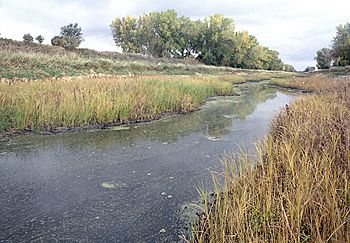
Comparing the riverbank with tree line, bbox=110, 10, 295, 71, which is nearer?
the riverbank

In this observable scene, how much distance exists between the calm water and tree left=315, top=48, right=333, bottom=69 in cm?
5183

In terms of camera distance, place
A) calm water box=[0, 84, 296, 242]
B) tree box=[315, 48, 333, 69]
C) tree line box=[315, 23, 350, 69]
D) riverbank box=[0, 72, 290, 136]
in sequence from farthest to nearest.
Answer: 1. tree box=[315, 48, 333, 69]
2. tree line box=[315, 23, 350, 69]
3. riverbank box=[0, 72, 290, 136]
4. calm water box=[0, 84, 296, 242]

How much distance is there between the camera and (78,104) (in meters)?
6.48

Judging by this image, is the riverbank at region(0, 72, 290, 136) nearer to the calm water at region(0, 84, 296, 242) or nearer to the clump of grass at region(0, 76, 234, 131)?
the clump of grass at region(0, 76, 234, 131)

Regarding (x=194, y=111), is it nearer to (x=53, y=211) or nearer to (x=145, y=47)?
(x=53, y=211)

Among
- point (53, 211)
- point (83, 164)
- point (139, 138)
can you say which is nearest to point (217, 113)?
point (139, 138)

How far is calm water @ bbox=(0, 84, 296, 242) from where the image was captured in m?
2.62

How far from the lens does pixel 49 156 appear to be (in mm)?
4652


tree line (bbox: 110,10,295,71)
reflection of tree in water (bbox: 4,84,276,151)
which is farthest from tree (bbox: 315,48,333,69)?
reflection of tree in water (bbox: 4,84,276,151)

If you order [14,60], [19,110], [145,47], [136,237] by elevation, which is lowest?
[136,237]

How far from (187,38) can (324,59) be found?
81.8 feet

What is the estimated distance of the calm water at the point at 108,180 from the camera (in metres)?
2.62

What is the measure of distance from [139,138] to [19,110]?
244 centimetres

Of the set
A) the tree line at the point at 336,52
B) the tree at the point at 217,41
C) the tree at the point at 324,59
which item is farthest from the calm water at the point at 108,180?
the tree at the point at 324,59
